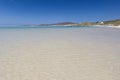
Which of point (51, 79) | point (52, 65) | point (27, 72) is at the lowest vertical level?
point (51, 79)

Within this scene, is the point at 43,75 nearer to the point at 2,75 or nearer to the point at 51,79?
the point at 51,79

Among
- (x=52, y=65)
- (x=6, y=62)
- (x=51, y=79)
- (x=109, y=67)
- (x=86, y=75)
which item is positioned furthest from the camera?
(x=6, y=62)

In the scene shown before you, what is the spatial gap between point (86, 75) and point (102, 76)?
1.02 feet

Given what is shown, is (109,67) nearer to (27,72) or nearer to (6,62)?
(27,72)

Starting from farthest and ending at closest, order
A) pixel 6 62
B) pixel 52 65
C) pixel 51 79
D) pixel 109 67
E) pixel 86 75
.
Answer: pixel 6 62, pixel 52 65, pixel 109 67, pixel 86 75, pixel 51 79

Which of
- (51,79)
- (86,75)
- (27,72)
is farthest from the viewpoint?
(27,72)

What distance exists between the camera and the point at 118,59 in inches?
178

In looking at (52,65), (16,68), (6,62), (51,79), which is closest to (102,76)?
(51,79)

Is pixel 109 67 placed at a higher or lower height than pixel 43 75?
higher

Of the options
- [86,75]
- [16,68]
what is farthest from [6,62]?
[86,75]

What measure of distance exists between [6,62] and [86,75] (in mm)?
2246

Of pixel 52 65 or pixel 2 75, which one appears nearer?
pixel 2 75

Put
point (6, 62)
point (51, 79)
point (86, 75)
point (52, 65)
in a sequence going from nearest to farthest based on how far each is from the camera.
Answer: point (51, 79), point (86, 75), point (52, 65), point (6, 62)

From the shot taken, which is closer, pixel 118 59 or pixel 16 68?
pixel 16 68
